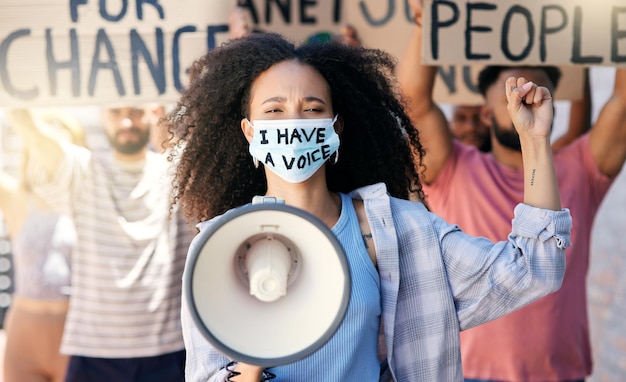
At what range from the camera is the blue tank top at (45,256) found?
4992 mm

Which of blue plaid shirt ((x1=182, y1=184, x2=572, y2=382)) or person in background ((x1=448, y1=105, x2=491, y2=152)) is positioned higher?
person in background ((x1=448, y1=105, x2=491, y2=152))

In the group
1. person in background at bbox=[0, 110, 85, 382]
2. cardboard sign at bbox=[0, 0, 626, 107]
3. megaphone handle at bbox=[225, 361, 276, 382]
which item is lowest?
person in background at bbox=[0, 110, 85, 382]

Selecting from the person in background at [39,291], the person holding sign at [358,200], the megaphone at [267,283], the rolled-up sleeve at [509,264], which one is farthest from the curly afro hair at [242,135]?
the person in background at [39,291]

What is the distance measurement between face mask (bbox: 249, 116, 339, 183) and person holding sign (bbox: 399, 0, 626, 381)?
1643 millimetres

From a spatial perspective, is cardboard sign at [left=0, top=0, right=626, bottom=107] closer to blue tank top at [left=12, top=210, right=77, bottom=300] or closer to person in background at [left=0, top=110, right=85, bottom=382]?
person in background at [left=0, top=110, right=85, bottom=382]

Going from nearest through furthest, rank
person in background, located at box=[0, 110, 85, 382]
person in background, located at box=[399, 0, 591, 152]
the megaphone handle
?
the megaphone handle < person in background, located at box=[399, 0, 591, 152] < person in background, located at box=[0, 110, 85, 382]

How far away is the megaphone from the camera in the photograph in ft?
6.96

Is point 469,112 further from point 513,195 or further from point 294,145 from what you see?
Answer: point 294,145

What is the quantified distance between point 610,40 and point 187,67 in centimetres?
175

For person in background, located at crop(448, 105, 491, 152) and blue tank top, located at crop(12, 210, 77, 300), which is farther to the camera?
person in background, located at crop(448, 105, 491, 152)

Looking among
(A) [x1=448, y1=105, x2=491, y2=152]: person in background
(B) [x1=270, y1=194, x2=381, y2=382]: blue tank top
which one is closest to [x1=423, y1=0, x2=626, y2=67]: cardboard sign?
(A) [x1=448, y1=105, x2=491, y2=152]: person in background

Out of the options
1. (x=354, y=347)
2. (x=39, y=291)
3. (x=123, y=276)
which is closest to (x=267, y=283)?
(x=354, y=347)

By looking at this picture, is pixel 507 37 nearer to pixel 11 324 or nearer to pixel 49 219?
pixel 49 219

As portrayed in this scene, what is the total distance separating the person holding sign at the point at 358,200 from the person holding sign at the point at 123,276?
5.83 feet
